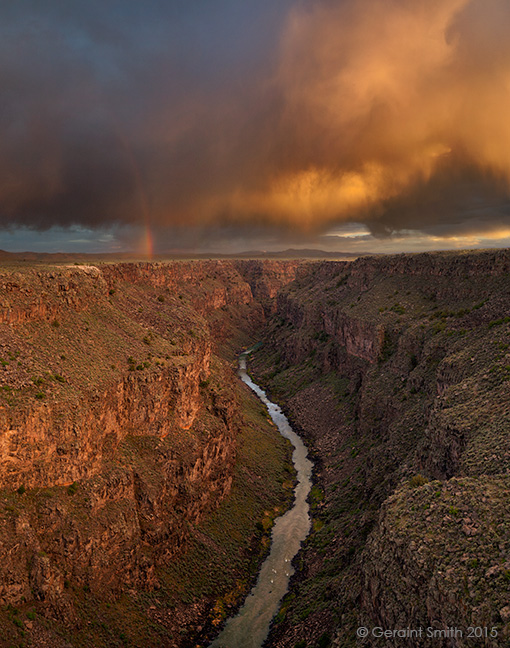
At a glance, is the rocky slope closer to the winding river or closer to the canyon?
the canyon

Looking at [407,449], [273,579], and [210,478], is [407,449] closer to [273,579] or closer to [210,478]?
[273,579]

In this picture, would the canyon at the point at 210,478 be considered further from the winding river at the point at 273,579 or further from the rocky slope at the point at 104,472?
the winding river at the point at 273,579

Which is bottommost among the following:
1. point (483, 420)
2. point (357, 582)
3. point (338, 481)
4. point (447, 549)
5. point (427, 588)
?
point (338, 481)

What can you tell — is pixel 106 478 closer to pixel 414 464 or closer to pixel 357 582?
pixel 357 582

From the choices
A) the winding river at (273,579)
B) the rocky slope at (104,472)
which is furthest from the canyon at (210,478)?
the winding river at (273,579)

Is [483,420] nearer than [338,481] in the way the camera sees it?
Yes

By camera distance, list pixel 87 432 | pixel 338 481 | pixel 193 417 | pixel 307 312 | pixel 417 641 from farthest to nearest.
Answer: pixel 307 312 → pixel 338 481 → pixel 193 417 → pixel 87 432 → pixel 417 641

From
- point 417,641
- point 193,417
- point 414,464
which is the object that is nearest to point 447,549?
point 417,641

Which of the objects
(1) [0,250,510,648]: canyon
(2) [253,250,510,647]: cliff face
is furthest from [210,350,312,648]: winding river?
(2) [253,250,510,647]: cliff face
